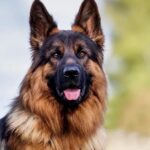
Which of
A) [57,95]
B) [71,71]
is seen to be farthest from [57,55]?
[57,95]

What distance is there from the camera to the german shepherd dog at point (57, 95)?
9148 millimetres

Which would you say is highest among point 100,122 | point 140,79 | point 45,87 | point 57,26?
point 57,26

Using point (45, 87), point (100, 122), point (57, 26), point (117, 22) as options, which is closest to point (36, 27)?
point (57, 26)

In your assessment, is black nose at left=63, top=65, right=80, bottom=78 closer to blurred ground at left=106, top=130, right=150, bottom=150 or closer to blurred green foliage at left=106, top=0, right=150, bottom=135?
blurred ground at left=106, top=130, right=150, bottom=150

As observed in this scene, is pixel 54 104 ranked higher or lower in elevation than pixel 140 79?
higher

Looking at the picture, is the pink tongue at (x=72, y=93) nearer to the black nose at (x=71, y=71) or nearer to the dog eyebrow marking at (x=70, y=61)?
the black nose at (x=71, y=71)

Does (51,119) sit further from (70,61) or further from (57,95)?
(70,61)

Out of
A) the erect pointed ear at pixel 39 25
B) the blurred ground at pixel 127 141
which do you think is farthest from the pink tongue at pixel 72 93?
the blurred ground at pixel 127 141

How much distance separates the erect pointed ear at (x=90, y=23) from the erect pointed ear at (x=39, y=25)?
0.41m

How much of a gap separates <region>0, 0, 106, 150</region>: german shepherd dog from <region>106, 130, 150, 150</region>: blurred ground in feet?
29.3

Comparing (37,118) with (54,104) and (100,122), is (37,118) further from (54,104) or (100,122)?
(100,122)

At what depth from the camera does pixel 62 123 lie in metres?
9.35

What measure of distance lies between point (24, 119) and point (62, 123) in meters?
0.55

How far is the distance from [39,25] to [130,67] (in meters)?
12.2
